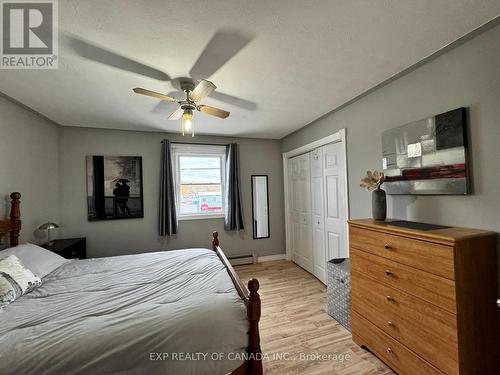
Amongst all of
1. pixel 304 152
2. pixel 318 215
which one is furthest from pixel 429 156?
pixel 304 152

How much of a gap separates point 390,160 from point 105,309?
106 inches

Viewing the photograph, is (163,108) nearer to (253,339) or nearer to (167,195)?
(167,195)

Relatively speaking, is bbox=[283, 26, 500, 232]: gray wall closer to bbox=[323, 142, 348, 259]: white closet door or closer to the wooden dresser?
the wooden dresser

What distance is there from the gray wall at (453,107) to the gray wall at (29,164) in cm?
392

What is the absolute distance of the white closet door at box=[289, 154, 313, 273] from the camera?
3.67 meters

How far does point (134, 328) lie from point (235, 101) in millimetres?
2316

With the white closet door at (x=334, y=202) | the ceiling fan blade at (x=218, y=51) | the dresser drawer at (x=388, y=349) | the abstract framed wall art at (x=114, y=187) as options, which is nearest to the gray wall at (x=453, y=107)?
the white closet door at (x=334, y=202)

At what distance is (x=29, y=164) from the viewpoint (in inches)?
104

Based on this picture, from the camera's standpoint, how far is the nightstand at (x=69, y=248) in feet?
8.58

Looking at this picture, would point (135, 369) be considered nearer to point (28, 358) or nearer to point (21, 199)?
point (28, 358)

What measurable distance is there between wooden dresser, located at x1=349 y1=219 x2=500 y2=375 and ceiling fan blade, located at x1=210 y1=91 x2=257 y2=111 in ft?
6.32

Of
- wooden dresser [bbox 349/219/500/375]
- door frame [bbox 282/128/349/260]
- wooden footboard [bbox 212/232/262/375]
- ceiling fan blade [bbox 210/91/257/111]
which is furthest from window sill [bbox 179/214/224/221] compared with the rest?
wooden dresser [bbox 349/219/500/375]

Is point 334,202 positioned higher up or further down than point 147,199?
further down

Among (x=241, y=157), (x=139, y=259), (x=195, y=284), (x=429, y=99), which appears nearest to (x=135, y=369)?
(x=195, y=284)
